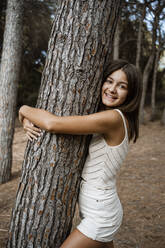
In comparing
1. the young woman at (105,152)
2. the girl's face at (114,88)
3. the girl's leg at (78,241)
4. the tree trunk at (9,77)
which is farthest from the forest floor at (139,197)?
the girl's face at (114,88)

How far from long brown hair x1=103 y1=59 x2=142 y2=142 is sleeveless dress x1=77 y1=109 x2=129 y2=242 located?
0.19 metres

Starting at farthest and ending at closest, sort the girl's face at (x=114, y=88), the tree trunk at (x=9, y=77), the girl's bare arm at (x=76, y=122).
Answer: the tree trunk at (x=9, y=77)
the girl's face at (x=114, y=88)
the girl's bare arm at (x=76, y=122)

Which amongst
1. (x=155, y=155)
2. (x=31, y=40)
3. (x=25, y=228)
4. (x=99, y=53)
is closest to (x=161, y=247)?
(x=25, y=228)

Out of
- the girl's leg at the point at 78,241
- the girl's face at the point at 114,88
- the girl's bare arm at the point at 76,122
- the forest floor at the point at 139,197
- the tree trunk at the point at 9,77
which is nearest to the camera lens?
the girl's bare arm at the point at 76,122

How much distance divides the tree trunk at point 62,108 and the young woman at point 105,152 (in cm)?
9

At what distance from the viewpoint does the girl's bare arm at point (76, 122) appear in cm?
149

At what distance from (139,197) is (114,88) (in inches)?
130

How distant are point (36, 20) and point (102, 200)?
5963mm

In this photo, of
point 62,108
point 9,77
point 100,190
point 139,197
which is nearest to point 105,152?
point 100,190

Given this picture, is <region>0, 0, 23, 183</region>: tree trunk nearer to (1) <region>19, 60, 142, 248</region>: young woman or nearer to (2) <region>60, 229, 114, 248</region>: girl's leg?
(1) <region>19, 60, 142, 248</region>: young woman

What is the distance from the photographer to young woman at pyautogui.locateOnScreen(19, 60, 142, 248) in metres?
1.63

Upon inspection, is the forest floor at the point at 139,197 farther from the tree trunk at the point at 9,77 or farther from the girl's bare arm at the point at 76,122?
the girl's bare arm at the point at 76,122

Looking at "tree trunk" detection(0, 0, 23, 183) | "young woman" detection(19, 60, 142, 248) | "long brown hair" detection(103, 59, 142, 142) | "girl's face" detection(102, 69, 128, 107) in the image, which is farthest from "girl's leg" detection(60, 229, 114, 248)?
"tree trunk" detection(0, 0, 23, 183)

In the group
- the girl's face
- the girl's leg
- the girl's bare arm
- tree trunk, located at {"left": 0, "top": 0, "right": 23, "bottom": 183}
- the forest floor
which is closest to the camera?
the girl's bare arm
